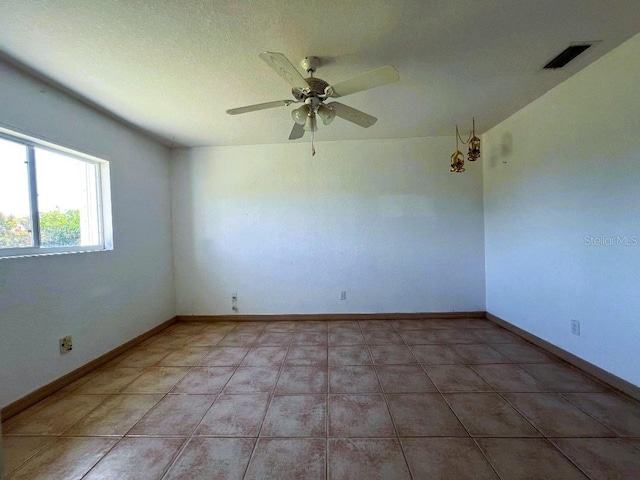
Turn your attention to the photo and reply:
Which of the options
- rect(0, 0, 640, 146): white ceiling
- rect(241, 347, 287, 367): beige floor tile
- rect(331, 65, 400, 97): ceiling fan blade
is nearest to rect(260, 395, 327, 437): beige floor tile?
rect(241, 347, 287, 367): beige floor tile

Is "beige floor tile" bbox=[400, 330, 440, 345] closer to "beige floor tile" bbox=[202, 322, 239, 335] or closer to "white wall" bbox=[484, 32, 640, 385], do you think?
"white wall" bbox=[484, 32, 640, 385]

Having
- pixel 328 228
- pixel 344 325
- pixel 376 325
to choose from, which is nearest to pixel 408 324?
pixel 376 325

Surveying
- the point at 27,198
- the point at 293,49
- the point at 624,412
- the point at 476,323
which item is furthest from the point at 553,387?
the point at 27,198

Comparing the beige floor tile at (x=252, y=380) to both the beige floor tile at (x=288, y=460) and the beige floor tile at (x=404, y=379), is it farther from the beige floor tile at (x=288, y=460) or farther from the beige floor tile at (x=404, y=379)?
the beige floor tile at (x=404, y=379)

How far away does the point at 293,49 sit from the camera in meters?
1.79

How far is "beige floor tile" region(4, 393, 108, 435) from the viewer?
168 centimetres

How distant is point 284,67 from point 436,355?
2671 mm

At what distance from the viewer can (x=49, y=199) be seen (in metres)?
2.19

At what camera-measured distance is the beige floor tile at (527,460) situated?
1.32 meters

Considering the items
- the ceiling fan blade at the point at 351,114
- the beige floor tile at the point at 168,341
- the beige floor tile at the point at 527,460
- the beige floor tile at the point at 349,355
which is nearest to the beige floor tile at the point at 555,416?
the beige floor tile at the point at 527,460

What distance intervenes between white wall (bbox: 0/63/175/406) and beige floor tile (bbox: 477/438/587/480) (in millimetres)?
3019

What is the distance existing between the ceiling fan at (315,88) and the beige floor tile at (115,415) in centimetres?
214

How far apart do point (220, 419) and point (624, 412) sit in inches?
102

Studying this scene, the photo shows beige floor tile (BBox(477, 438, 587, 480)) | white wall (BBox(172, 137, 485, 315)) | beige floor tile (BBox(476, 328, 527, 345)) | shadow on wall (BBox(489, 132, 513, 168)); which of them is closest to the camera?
beige floor tile (BBox(477, 438, 587, 480))
